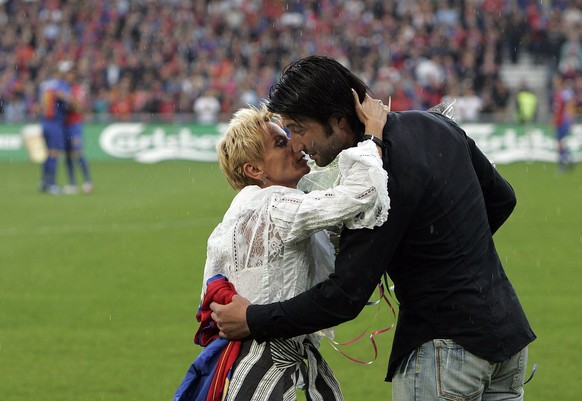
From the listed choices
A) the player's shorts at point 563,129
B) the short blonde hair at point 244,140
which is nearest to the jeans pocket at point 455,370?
the short blonde hair at point 244,140

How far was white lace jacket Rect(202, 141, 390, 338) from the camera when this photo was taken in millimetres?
3234

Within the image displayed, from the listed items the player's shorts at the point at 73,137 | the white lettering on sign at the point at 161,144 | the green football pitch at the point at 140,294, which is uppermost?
the green football pitch at the point at 140,294

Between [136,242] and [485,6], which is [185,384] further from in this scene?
[485,6]

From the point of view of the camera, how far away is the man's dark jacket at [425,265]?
330 centimetres

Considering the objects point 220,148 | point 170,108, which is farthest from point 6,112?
point 220,148

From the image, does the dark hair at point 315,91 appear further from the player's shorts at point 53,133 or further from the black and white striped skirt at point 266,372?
the player's shorts at point 53,133

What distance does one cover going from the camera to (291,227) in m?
3.41

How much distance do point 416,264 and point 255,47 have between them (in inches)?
1185

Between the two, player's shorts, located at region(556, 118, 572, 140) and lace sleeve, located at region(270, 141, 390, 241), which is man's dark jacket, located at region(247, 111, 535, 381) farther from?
player's shorts, located at region(556, 118, 572, 140)

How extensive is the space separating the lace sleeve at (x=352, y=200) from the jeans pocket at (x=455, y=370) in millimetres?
513

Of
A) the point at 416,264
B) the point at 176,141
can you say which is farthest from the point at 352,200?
the point at 176,141

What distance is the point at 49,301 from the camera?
9.80m

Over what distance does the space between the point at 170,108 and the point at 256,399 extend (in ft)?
86.4

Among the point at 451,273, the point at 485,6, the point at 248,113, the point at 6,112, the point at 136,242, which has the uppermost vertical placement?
the point at 248,113
